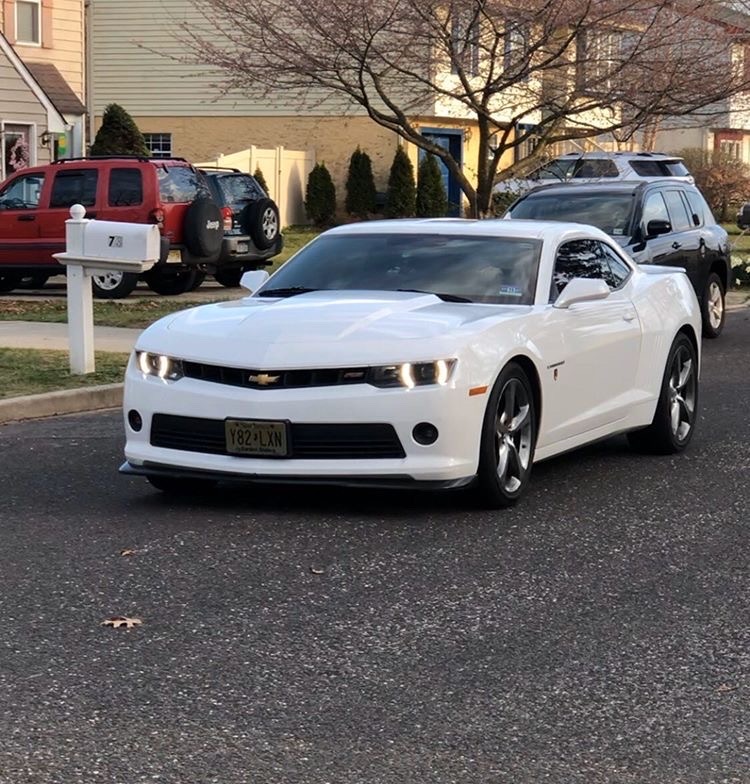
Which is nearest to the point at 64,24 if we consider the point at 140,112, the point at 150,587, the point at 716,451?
the point at 140,112

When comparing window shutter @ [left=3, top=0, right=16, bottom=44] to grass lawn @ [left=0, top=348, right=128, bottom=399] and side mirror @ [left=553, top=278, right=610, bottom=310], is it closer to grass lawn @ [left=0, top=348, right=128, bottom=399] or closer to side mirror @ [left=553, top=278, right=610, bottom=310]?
grass lawn @ [left=0, top=348, right=128, bottom=399]

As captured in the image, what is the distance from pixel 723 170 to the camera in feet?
151

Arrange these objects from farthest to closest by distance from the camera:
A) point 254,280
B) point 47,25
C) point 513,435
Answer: point 47,25
point 254,280
point 513,435

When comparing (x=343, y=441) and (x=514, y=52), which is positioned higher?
(x=514, y=52)

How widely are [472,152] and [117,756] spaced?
38061 millimetres

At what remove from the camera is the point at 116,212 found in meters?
20.7

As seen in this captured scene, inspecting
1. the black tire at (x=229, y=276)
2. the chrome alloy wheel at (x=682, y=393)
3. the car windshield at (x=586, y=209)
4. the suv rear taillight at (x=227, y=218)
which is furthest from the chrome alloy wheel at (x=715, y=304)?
the chrome alloy wheel at (x=682, y=393)

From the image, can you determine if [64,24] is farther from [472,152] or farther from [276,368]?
[276,368]

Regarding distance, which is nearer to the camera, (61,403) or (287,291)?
(287,291)

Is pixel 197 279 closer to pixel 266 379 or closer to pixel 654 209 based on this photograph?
pixel 654 209

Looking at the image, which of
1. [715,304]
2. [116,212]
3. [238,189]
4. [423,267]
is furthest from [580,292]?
[238,189]

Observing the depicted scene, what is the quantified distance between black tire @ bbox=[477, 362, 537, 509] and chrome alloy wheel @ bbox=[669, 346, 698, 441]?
1.86m

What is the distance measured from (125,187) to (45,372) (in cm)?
848

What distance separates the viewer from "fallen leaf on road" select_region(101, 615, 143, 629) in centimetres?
569
